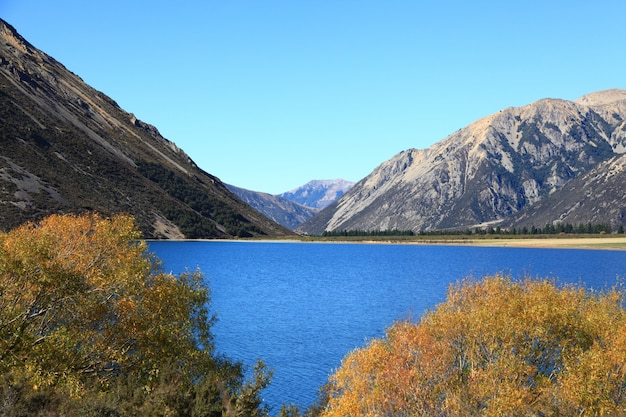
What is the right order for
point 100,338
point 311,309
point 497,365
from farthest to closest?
point 311,309 → point 100,338 → point 497,365

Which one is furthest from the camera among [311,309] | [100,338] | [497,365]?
[311,309]

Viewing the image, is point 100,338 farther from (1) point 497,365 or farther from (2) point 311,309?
A: (2) point 311,309

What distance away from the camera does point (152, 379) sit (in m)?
42.0

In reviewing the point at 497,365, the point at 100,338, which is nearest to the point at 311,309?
the point at 100,338

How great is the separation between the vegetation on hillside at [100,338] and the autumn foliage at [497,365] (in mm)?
8611

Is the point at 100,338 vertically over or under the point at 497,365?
over

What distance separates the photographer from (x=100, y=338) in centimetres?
4206

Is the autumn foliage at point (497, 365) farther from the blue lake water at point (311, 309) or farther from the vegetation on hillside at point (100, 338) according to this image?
the blue lake water at point (311, 309)

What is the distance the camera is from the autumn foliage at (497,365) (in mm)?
39281

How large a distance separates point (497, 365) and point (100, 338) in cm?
2923

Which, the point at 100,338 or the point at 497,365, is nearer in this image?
the point at 497,365

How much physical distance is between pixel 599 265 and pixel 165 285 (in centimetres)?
18547

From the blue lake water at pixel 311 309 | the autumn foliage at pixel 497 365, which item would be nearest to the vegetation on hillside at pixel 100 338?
the autumn foliage at pixel 497 365

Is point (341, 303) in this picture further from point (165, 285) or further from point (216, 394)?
point (216, 394)
